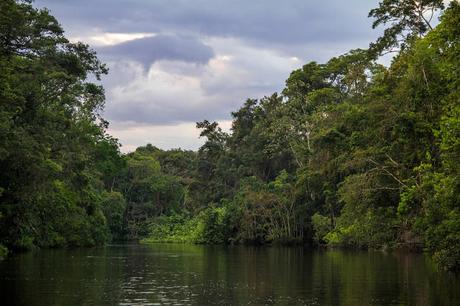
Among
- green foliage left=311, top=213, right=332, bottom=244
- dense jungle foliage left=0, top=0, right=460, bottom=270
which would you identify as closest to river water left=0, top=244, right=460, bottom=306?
dense jungle foliage left=0, top=0, right=460, bottom=270

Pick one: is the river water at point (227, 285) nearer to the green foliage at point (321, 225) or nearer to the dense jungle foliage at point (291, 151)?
the dense jungle foliage at point (291, 151)

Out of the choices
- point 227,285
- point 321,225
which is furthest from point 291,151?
point 227,285

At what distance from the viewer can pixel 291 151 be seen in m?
86.8

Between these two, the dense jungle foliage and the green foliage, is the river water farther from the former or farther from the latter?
the green foliage

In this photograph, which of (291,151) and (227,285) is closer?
(227,285)

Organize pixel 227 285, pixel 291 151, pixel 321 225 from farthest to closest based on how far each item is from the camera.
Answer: pixel 291 151 → pixel 321 225 → pixel 227 285

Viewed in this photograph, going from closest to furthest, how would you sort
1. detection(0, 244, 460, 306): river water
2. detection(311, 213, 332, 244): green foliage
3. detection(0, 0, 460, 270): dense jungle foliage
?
detection(0, 244, 460, 306): river water, detection(0, 0, 460, 270): dense jungle foliage, detection(311, 213, 332, 244): green foliage

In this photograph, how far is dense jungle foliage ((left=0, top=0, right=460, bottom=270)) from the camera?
33562 mm

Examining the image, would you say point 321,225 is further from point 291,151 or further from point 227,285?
point 227,285

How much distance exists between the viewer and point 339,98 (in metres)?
80.8

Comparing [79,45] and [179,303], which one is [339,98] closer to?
[79,45]

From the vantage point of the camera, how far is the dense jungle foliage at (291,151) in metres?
33.6

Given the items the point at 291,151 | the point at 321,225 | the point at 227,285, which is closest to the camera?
the point at 227,285

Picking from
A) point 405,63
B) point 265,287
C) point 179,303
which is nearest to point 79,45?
point 405,63
